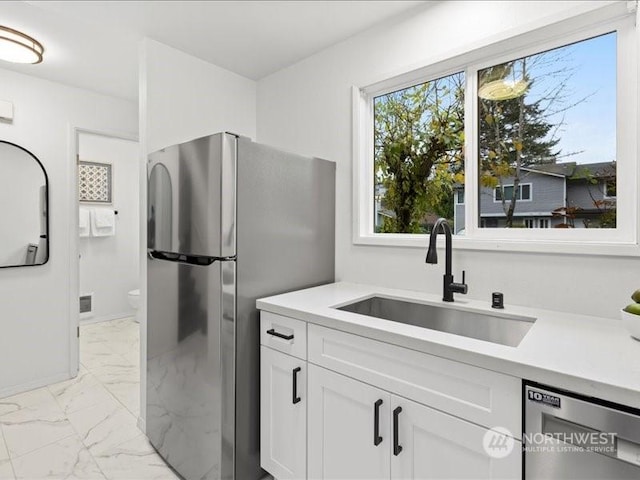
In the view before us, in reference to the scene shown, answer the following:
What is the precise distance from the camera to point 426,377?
1135mm

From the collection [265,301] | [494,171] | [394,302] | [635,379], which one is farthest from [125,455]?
[494,171]

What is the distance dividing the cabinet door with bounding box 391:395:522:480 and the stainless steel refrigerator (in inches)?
29.8

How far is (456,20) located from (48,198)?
3086 mm

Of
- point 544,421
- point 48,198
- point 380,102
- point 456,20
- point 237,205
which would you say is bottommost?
point 544,421

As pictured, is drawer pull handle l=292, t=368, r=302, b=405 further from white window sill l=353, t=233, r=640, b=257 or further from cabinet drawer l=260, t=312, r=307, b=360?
white window sill l=353, t=233, r=640, b=257

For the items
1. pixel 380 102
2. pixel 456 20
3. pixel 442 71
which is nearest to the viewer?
pixel 456 20

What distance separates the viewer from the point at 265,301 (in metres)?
1.64

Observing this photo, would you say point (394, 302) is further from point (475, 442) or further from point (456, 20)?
point (456, 20)

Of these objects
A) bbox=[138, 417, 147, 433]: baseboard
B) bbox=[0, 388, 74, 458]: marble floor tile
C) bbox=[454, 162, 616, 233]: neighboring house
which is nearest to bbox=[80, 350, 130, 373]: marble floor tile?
bbox=[0, 388, 74, 458]: marble floor tile

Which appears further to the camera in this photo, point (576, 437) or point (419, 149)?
point (419, 149)

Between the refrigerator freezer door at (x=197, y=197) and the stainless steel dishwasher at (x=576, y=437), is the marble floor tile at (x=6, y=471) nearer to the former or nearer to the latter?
the refrigerator freezer door at (x=197, y=197)

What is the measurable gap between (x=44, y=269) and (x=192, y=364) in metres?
1.93

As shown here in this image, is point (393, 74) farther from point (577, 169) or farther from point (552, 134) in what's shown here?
point (577, 169)

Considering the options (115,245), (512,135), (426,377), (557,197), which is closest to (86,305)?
(115,245)
